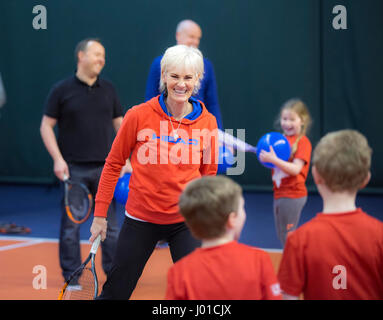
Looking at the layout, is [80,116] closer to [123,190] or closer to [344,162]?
[123,190]

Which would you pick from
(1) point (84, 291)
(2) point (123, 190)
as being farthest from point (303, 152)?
(1) point (84, 291)

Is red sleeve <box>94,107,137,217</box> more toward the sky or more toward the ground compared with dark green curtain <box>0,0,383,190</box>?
more toward the ground

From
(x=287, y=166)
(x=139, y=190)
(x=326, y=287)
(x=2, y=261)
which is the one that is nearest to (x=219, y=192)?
(x=326, y=287)

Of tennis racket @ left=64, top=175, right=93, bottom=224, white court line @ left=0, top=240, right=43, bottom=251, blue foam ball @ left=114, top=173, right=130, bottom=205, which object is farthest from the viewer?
white court line @ left=0, top=240, right=43, bottom=251

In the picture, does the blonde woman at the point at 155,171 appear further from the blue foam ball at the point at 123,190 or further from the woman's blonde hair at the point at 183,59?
the blue foam ball at the point at 123,190

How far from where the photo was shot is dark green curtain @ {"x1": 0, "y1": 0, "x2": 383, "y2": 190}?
951 cm

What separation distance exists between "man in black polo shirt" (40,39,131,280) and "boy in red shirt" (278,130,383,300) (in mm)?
3075

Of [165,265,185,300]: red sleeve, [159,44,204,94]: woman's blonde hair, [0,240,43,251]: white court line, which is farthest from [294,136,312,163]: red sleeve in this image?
[0,240,43,251]: white court line

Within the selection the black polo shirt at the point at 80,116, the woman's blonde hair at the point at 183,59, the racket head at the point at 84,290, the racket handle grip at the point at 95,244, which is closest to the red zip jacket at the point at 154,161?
the racket handle grip at the point at 95,244

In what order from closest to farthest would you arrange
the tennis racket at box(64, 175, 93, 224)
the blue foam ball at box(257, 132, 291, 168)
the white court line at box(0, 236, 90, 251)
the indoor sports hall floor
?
the blue foam ball at box(257, 132, 291, 168)
the indoor sports hall floor
the tennis racket at box(64, 175, 93, 224)
the white court line at box(0, 236, 90, 251)

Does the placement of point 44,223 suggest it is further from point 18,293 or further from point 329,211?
point 329,211

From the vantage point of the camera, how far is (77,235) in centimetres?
526

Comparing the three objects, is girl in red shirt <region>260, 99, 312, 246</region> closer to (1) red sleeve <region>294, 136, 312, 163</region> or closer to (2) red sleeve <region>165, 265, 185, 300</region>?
(1) red sleeve <region>294, 136, 312, 163</region>

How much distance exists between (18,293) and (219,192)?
10.4 ft
